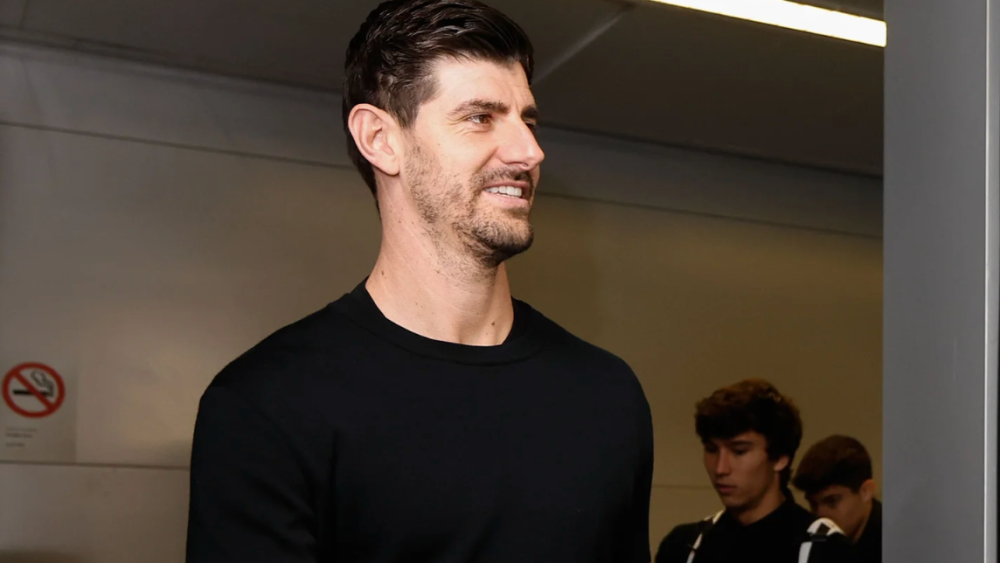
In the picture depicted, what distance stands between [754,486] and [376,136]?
1603 millimetres

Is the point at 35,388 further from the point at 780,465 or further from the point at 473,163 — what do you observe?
the point at 473,163

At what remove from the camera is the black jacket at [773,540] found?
7.35 ft

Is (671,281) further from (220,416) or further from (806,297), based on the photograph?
(220,416)

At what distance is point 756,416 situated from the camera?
8.62 feet

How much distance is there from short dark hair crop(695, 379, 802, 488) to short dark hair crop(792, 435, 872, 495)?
0.15m

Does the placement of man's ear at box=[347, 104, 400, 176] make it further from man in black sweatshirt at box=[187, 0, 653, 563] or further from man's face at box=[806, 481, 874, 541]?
man's face at box=[806, 481, 874, 541]

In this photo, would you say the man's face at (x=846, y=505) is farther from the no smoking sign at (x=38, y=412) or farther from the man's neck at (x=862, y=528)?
the no smoking sign at (x=38, y=412)

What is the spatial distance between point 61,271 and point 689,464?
68.3 inches

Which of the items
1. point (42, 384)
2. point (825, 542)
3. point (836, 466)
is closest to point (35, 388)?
point (42, 384)

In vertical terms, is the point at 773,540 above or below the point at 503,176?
below

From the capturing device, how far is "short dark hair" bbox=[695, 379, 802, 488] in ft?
8.51

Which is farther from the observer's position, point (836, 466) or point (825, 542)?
point (836, 466)

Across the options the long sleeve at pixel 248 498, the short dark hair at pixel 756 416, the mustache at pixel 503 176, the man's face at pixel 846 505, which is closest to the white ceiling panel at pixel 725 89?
the short dark hair at pixel 756 416

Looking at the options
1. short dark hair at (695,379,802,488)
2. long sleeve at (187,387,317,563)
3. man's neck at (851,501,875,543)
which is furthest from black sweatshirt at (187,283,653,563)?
man's neck at (851,501,875,543)
